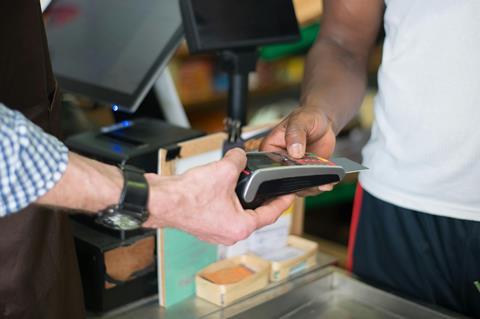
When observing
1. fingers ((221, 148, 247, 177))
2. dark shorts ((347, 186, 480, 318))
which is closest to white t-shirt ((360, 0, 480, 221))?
dark shorts ((347, 186, 480, 318))

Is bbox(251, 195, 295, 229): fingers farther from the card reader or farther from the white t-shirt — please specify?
the white t-shirt

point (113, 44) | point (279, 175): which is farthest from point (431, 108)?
point (113, 44)

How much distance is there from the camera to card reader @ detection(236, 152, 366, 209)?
926 millimetres

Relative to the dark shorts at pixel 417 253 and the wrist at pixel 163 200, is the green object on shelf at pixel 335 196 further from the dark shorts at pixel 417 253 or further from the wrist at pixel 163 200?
the wrist at pixel 163 200

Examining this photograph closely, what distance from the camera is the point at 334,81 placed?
1320 mm

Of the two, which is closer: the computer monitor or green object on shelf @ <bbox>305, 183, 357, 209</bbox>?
the computer monitor

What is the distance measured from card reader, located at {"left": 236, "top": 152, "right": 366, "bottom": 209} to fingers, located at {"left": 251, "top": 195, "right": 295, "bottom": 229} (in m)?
0.01

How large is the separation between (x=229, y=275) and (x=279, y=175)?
1.30ft

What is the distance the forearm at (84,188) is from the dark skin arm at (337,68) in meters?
0.43

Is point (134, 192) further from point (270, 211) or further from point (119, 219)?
point (270, 211)

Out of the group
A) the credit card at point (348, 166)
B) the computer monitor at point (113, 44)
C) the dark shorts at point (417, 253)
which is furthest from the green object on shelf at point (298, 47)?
the credit card at point (348, 166)

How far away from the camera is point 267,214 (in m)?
0.98

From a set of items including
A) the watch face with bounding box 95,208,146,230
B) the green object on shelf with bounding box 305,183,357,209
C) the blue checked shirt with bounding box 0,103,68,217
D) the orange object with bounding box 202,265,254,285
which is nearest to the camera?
the blue checked shirt with bounding box 0,103,68,217

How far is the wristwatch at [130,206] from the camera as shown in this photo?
834 mm
